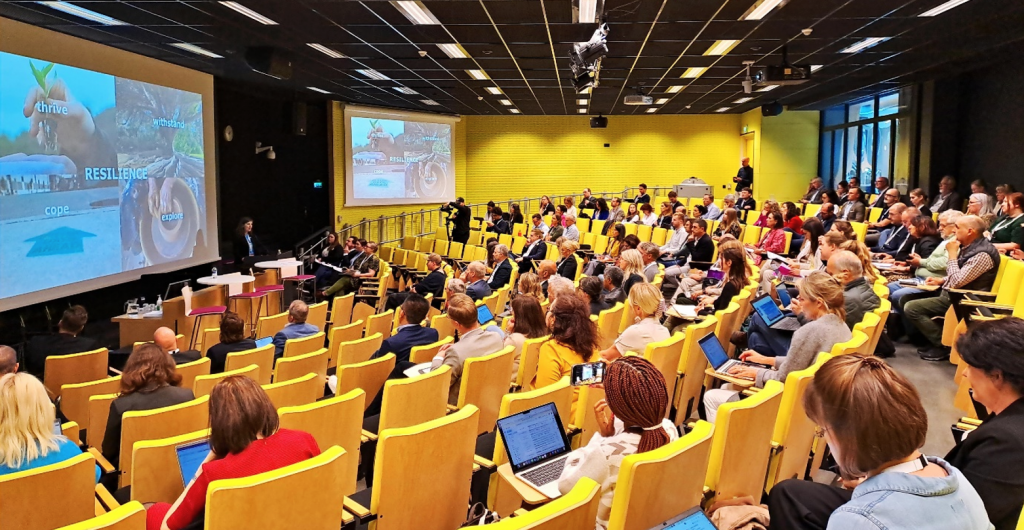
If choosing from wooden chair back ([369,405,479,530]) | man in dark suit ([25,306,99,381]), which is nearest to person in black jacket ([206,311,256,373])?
man in dark suit ([25,306,99,381])

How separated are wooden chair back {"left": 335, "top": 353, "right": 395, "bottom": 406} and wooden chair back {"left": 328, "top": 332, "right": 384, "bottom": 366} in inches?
34.5

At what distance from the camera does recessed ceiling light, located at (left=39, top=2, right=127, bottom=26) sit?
687 cm

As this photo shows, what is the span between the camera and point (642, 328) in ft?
14.4

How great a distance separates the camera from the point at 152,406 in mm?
3580

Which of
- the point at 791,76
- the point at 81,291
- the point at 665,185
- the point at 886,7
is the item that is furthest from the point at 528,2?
the point at 665,185

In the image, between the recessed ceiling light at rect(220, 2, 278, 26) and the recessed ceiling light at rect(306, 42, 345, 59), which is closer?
the recessed ceiling light at rect(220, 2, 278, 26)

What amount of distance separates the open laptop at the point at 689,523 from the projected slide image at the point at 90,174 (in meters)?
7.89

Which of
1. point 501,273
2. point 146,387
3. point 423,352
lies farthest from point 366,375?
point 501,273

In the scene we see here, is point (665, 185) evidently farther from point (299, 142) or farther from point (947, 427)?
point (947, 427)

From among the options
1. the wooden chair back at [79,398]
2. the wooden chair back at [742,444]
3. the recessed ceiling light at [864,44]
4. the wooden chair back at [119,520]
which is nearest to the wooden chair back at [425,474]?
the wooden chair back at [119,520]

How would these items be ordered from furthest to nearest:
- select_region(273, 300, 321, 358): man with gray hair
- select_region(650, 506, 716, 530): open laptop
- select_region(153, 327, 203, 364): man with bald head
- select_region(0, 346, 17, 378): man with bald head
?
select_region(273, 300, 321, 358): man with gray hair < select_region(153, 327, 203, 364): man with bald head < select_region(0, 346, 17, 378): man with bald head < select_region(650, 506, 716, 530): open laptop

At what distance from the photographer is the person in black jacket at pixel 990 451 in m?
1.85

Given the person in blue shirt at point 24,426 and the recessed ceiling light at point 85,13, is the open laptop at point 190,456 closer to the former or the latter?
the person in blue shirt at point 24,426

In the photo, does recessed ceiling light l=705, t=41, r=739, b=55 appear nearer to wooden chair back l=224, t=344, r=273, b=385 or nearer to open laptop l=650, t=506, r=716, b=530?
wooden chair back l=224, t=344, r=273, b=385
